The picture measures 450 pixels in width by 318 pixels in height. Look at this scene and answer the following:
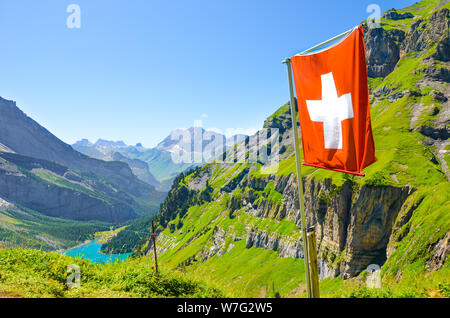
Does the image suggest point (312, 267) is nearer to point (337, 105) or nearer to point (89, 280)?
point (337, 105)

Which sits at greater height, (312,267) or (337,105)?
(337,105)

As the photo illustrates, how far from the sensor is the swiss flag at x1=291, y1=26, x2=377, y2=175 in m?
9.15

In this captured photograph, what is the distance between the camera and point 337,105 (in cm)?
966

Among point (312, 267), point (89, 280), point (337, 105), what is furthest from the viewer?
point (89, 280)

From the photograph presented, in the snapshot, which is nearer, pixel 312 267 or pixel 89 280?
pixel 312 267

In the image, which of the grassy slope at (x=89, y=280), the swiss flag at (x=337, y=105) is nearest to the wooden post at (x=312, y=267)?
the swiss flag at (x=337, y=105)

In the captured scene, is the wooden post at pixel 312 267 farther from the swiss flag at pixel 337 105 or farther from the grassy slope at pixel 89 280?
the grassy slope at pixel 89 280

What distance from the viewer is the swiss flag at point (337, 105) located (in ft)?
30.0

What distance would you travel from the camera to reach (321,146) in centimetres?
1033

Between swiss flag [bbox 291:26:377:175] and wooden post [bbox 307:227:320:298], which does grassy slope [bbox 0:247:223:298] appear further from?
swiss flag [bbox 291:26:377:175]

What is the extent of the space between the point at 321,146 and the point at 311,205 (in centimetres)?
17236

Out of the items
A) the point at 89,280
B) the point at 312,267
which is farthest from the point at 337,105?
the point at 89,280
